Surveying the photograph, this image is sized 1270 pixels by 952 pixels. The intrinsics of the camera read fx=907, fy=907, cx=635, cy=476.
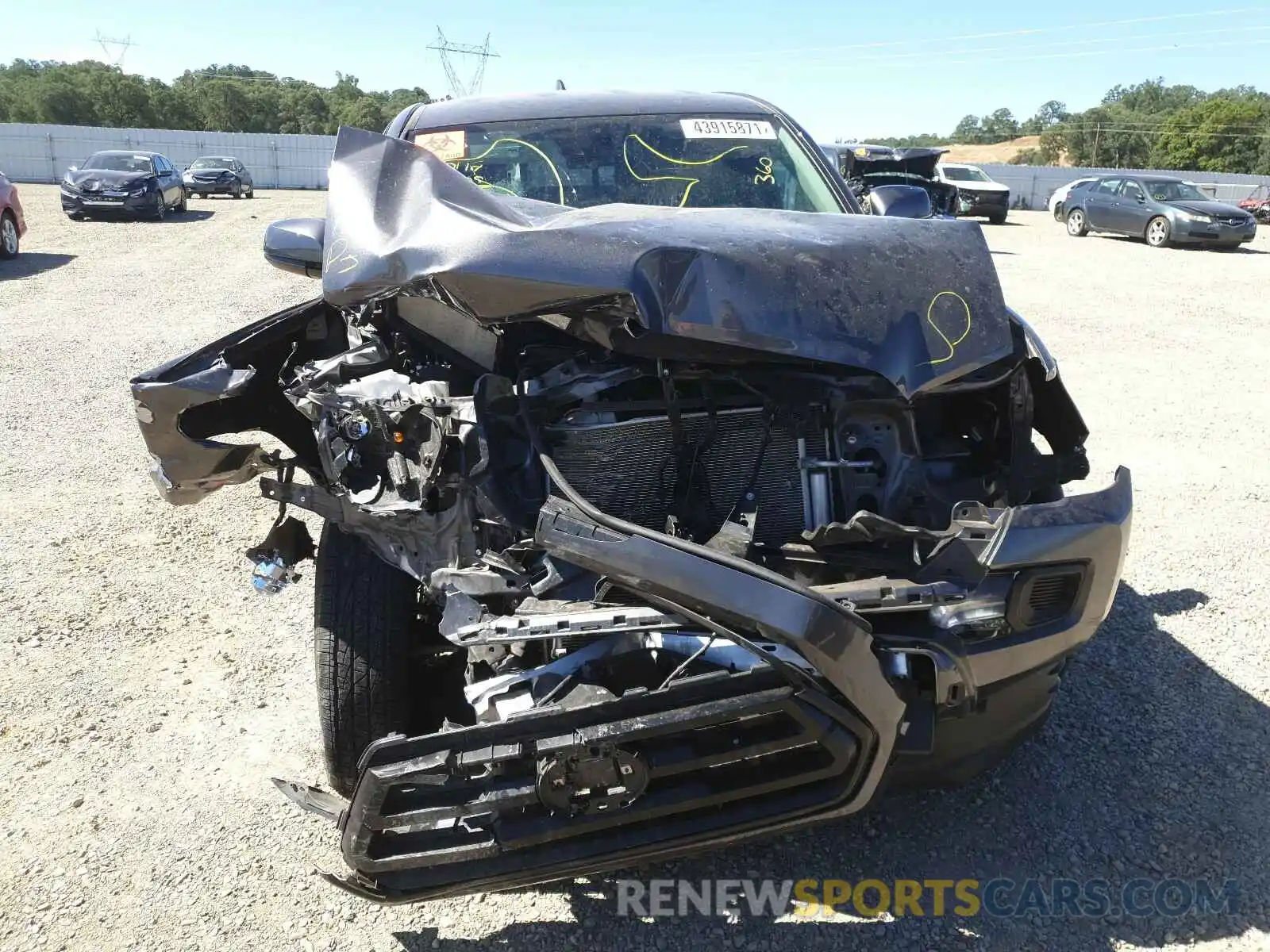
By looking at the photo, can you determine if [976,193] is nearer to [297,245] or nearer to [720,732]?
[297,245]

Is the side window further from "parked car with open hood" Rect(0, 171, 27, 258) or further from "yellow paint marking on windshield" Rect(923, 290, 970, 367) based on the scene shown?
"parked car with open hood" Rect(0, 171, 27, 258)

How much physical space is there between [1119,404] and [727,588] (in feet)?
20.1

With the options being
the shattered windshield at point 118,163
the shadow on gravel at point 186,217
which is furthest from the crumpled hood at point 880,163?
the shattered windshield at point 118,163

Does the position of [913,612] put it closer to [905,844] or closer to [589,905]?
[905,844]

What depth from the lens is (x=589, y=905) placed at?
2438 millimetres

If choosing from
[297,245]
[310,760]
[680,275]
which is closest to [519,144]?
[297,245]

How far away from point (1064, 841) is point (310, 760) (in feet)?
7.75

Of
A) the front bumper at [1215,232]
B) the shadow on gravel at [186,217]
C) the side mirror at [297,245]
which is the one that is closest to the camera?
the side mirror at [297,245]

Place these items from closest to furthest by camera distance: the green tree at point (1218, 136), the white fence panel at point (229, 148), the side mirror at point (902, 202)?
1. the side mirror at point (902, 202)
2. the white fence panel at point (229, 148)
3. the green tree at point (1218, 136)

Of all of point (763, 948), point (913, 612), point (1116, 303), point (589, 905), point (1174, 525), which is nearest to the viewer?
point (913, 612)

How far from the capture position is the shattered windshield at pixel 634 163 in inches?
144

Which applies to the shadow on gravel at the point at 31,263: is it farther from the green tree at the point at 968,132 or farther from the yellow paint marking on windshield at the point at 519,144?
the green tree at the point at 968,132

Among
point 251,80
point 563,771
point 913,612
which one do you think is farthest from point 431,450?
point 251,80

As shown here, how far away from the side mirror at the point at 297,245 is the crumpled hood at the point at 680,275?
0.65m
